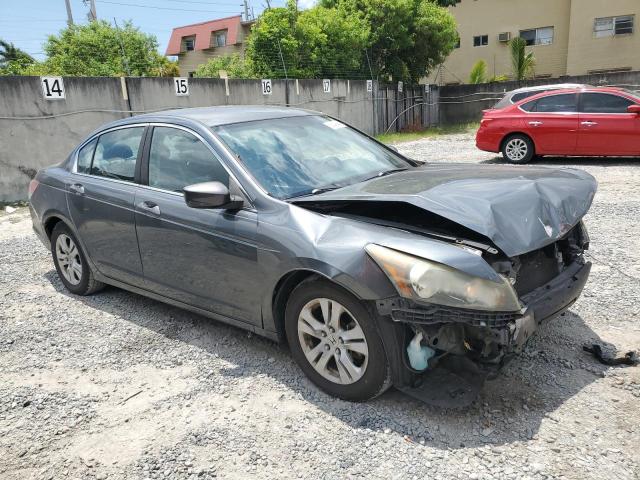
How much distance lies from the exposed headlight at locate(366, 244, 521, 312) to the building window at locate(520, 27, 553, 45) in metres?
30.8

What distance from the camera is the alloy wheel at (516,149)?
11.6 metres

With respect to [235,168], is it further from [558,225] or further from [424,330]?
[558,225]

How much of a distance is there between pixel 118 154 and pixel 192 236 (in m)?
1.30

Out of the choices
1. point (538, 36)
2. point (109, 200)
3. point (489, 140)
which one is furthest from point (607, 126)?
point (538, 36)

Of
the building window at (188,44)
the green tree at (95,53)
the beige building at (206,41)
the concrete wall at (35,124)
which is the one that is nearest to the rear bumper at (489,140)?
the concrete wall at (35,124)

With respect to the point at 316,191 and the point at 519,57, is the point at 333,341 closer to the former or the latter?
the point at 316,191

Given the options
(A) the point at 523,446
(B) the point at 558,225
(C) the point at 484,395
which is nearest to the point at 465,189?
(B) the point at 558,225

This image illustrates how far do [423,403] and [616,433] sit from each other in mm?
961

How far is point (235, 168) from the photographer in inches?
139

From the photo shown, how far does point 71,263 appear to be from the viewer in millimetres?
5012

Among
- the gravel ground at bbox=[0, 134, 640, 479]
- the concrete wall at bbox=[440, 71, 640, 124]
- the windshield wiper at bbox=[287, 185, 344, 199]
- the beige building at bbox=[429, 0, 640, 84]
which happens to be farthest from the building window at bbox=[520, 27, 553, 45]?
the windshield wiper at bbox=[287, 185, 344, 199]

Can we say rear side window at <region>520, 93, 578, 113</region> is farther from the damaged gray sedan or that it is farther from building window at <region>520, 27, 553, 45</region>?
building window at <region>520, 27, 553, 45</region>

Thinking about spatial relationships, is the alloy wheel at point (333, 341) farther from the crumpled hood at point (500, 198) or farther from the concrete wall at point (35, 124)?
the concrete wall at point (35, 124)

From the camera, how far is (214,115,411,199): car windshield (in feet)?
11.7
